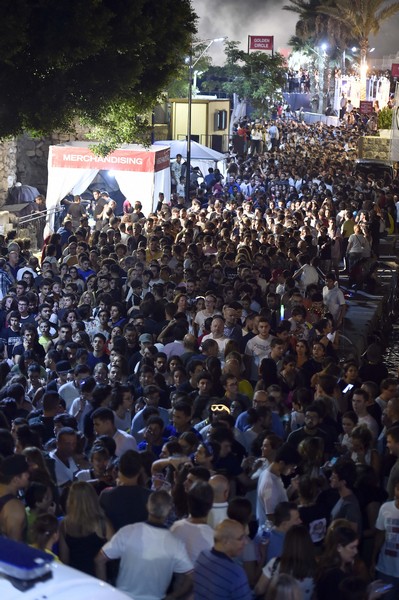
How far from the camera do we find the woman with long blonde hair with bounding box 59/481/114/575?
21.2 ft

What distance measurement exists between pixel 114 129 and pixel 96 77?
2.88 metres

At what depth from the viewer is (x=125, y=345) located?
1183cm

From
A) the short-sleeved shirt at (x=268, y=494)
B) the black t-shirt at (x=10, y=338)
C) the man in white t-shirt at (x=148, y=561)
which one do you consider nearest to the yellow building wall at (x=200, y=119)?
the black t-shirt at (x=10, y=338)

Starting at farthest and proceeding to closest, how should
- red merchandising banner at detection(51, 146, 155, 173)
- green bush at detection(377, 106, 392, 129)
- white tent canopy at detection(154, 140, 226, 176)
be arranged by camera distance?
green bush at detection(377, 106, 392, 129), white tent canopy at detection(154, 140, 226, 176), red merchandising banner at detection(51, 146, 155, 173)

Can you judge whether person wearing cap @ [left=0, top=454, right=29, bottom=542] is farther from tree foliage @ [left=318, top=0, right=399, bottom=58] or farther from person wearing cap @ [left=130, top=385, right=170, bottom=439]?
tree foliage @ [left=318, top=0, right=399, bottom=58]

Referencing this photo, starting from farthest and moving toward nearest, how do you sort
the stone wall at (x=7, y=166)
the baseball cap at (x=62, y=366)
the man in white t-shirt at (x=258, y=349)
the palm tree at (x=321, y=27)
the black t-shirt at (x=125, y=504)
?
the palm tree at (x=321, y=27) → the stone wall at (x=7, y=166) → the man in white t-shirt at (x=258, y=349) → the baseball cap at (x=62, y=366) → the black t-shirt at (x=125, y=504)

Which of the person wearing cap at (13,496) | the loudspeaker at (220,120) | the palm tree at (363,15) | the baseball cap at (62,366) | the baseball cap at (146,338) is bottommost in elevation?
the baseball cap at (62,366)

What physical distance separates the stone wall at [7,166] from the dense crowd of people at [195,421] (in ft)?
40.1

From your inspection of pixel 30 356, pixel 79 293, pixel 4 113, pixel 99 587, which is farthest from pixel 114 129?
pixel 99 587

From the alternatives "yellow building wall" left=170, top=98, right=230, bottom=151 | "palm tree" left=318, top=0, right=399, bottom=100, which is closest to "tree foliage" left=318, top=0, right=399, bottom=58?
"palm tree" left=318, top=0, right=399, bottom=100

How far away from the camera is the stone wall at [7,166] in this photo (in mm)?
31812

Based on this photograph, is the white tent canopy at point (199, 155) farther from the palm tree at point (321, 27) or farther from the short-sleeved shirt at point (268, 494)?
the palm tree at point (321, 27)

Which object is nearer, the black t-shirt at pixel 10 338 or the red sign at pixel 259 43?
the black t-shirt at pixel 10 338

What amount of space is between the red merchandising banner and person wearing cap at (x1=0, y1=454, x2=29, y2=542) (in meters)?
17.3
